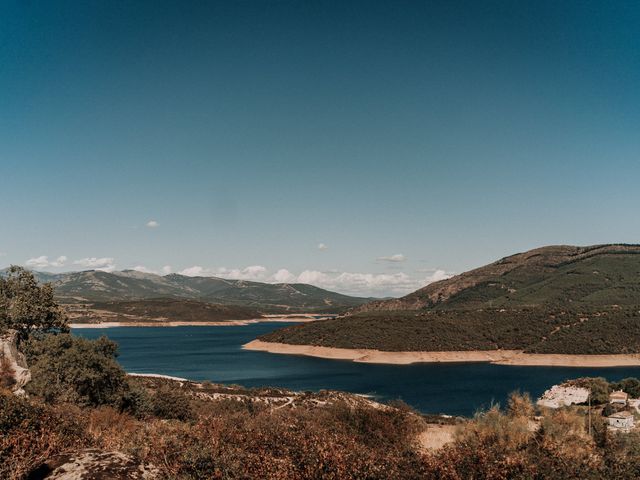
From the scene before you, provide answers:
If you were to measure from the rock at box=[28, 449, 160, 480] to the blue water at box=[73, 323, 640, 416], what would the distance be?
212 feet

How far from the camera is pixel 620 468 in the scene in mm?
11609

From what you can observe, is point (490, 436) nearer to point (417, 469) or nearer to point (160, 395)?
point (417, 469)

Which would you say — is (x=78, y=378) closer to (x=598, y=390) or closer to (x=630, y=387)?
(x=598, y=390)

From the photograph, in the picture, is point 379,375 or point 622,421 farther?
point 379,375

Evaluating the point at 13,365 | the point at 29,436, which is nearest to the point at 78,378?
the point at 13,365

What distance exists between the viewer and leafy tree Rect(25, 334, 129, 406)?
92.6 ft

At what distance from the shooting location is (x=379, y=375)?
109 meters

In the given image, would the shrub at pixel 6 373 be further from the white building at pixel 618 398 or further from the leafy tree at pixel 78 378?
the white building at pixel 618 398

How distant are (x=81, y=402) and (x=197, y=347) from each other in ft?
477

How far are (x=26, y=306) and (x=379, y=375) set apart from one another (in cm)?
7885

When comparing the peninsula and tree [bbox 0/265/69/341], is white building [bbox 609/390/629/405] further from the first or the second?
the peninsula

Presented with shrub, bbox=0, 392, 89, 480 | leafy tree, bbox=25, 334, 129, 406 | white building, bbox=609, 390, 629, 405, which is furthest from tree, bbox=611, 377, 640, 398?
shrub, bbox=0, 392, 89, 480

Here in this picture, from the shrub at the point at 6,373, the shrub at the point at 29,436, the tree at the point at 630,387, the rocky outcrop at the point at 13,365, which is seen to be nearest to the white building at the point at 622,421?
the tree at the point at 630,387

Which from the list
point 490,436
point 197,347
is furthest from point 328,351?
point 490,436
